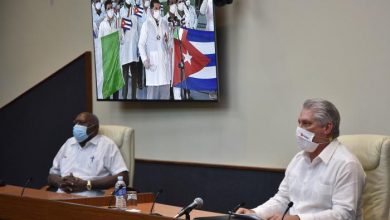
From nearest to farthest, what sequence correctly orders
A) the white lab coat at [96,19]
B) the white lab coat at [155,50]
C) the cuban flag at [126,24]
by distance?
the white lab coat at [155,50], the cuban flag at [126,24], the white lab coat at [96,19]

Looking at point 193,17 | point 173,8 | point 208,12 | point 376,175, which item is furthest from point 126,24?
point 376,175

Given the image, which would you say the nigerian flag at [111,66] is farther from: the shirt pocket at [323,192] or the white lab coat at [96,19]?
the shirt pocket at [323,192]

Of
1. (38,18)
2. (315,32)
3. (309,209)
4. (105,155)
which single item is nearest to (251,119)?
(315,32)

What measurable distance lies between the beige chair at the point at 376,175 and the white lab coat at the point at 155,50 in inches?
80.5

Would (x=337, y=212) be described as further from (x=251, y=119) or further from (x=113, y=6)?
(x=113, y=6)

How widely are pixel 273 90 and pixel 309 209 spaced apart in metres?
Result: 1.42

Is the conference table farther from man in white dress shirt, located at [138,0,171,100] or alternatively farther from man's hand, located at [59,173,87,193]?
man in white dress shirt, located at [138,0,171,100]

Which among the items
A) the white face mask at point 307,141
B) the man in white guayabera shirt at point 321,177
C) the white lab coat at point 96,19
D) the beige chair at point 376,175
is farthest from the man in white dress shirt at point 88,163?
the beige chair at point 376,175

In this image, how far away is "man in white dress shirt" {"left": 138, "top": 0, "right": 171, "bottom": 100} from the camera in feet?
15.4

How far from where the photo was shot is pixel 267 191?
4.22 metres

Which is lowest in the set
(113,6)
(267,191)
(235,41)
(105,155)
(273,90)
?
(267,191)

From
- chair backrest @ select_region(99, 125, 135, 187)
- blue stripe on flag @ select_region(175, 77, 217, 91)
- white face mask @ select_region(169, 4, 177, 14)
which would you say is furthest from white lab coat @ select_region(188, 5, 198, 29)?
chair backrest @ select_region(99, 125, 135, 187)

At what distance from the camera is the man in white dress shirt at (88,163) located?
4180 mm

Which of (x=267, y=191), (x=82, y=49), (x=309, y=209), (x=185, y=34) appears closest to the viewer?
(x=309, y=209)
